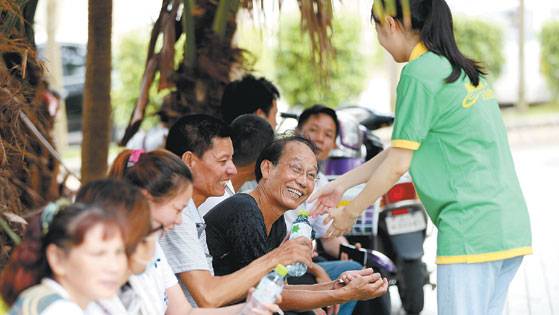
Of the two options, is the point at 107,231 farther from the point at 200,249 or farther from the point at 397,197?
the point at 397,197

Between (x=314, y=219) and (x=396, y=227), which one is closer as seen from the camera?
(x=314, y=219)

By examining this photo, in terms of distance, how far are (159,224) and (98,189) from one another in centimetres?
39

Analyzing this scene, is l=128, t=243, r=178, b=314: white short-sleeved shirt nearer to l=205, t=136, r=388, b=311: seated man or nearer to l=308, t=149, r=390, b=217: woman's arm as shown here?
l=205, t=136, r=388, b=311: seated man

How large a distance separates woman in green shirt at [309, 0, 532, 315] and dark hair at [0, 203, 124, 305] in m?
1.25

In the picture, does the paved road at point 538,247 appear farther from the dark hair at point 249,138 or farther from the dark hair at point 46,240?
the dark hair at point 46,240

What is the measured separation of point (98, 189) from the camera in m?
2.16

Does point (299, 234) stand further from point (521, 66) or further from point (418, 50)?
point (521, 66)

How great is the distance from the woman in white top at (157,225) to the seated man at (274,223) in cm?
46

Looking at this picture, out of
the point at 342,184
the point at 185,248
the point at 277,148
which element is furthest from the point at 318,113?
the point at 185,248

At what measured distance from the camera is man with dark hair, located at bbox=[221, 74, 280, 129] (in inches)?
190

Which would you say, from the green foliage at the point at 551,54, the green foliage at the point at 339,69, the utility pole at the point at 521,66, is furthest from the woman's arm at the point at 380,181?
the green foliage at the point at 551,54

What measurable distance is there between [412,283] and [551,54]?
1134cm

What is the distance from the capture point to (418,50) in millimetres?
2943

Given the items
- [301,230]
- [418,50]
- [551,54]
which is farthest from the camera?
[551,54]
